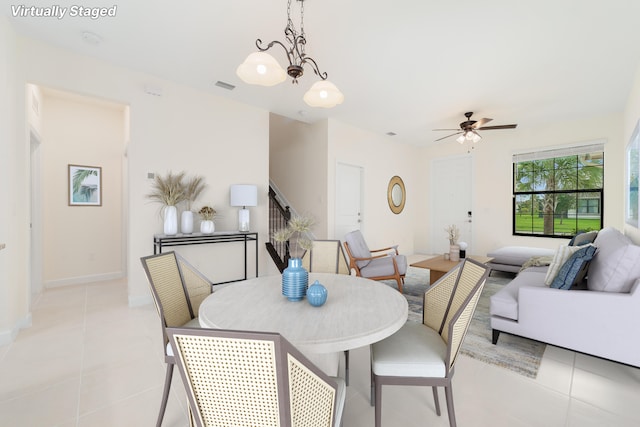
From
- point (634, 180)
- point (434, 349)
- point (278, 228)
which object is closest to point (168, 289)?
point (434, 349)

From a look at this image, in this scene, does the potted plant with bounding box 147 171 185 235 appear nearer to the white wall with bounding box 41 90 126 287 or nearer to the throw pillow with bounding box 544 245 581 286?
the white wall with bounding box 41 90 126 287

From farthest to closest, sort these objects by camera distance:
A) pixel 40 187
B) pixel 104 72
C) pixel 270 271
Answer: pixel 270 271
pixel 40 187
pixel 104 72

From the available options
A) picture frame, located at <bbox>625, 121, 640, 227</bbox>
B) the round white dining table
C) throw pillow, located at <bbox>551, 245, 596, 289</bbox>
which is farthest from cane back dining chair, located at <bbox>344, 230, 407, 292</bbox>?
picture frame, located at <bbox>625, 121, 640, 227</bbox>

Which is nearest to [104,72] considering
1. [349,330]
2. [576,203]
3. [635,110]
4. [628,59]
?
[349,330]

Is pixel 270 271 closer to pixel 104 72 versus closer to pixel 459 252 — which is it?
pixel 459 252

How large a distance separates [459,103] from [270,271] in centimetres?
407

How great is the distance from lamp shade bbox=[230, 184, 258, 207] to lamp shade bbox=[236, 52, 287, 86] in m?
2.39

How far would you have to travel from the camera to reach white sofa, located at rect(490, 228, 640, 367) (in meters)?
1.88

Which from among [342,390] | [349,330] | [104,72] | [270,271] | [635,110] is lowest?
[270,271]

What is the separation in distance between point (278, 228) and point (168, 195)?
214 cm

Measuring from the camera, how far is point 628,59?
10.3 feet

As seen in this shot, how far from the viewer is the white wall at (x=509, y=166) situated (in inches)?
192

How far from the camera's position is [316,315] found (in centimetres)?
132

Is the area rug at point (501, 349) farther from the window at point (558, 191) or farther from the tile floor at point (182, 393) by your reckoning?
the window at point (558, 191)
